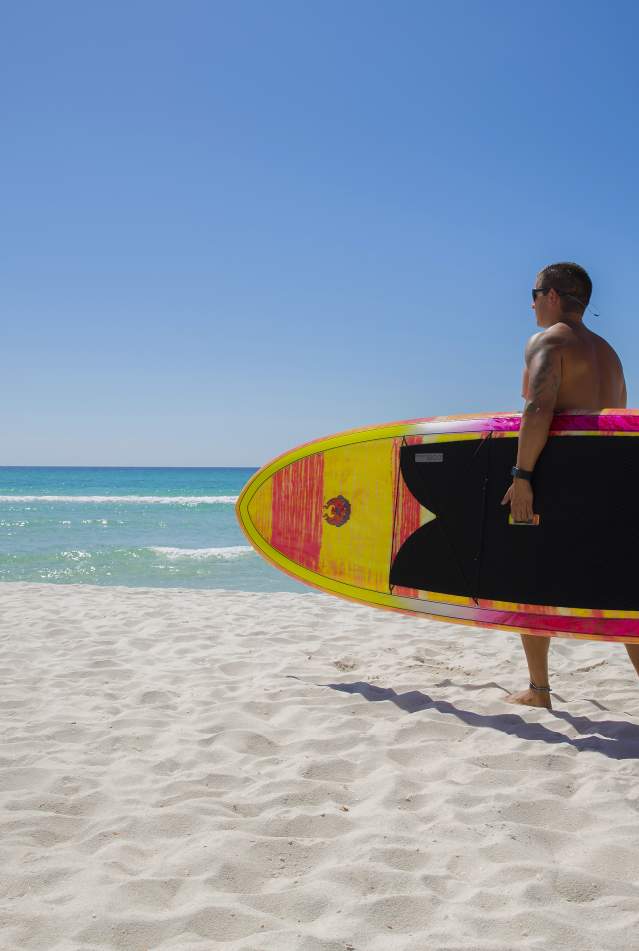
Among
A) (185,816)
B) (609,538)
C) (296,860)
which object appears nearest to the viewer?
(296,860)

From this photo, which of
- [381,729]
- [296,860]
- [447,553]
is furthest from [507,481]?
[296,860]

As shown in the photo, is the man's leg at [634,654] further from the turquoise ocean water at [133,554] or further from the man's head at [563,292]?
the turquoise ocean water at [133,554]

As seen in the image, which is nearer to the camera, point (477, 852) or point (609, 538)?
point (477, 852)

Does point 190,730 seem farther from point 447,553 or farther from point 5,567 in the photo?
point 5,567

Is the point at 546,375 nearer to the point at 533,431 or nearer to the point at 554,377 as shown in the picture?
the point at 554,377

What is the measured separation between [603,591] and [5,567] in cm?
832

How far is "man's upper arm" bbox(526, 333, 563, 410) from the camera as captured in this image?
3.07 m

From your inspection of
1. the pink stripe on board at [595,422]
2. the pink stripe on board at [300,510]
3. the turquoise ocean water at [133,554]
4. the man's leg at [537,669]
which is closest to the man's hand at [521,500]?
the pink stripe on board at [595,422]

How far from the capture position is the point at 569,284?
3.25 meters

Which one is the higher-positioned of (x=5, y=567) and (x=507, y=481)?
(x=507, y=481)

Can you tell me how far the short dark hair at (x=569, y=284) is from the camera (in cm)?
325

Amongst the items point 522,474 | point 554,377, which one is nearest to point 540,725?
point 522,474

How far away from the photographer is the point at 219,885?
70.8 inches

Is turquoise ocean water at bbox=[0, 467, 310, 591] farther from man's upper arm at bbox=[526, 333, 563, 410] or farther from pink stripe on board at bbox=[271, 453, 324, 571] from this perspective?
man's upper arm at bbox=[526, 333, 563, 410]
